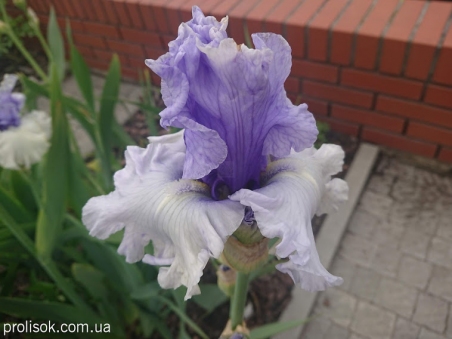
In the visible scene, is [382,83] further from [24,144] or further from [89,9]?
[89,9]

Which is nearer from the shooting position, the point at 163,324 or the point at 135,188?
the point at 135,188

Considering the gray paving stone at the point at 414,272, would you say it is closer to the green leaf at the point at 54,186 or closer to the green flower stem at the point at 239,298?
the green flower stem at the point at 239,298

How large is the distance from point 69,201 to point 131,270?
270mm

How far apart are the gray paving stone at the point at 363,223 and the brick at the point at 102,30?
5.18 ft

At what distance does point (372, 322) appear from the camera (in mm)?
1395

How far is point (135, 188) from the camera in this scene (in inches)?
25.3

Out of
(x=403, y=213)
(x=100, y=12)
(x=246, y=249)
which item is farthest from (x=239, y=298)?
(x=100, y=12)

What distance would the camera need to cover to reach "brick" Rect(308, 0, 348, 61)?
1585 millimetres

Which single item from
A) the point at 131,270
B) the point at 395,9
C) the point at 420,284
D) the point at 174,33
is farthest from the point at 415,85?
the point at 131,270

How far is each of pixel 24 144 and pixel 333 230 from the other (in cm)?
116

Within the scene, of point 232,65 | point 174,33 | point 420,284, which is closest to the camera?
point 232,65

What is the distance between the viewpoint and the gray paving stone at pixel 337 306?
1.42 m

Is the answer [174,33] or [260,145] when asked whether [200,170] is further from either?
[174,33]

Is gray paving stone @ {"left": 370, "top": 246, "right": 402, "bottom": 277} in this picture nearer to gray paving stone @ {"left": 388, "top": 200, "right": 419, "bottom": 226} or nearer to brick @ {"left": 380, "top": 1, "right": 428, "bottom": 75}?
gray paving stone @ {"left": 388, "top": 200, "right": 419, "bottom": 226}
